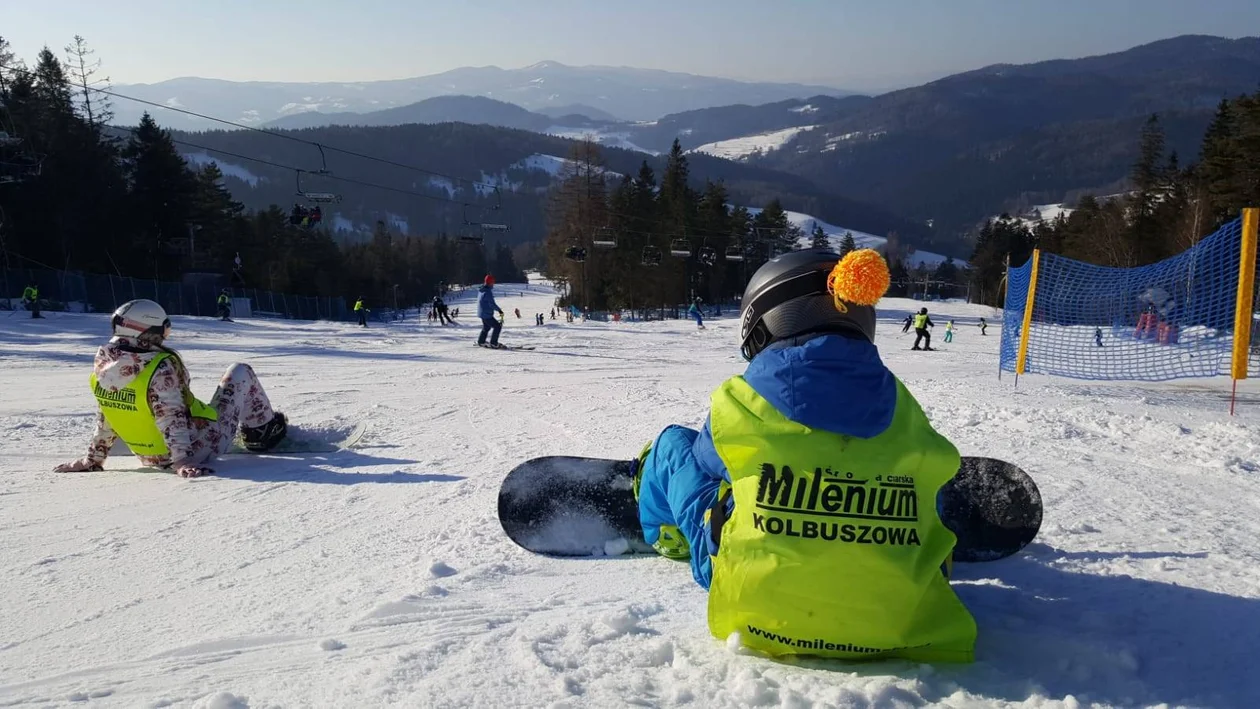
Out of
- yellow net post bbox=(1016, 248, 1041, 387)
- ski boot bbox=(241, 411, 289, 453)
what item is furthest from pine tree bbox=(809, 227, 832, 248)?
ski boot bbox=(241, 411, 289, 453)

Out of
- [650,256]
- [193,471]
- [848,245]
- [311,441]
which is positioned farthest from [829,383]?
[848,245]

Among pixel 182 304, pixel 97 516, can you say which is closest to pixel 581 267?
pixel 182 304

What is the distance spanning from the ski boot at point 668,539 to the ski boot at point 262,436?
393cm

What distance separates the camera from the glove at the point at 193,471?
4.94 metres

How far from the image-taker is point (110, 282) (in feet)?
113

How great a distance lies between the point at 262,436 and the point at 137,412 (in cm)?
99

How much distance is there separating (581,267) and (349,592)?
5179cm

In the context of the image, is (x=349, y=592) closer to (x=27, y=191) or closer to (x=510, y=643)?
(x=510, y=643)

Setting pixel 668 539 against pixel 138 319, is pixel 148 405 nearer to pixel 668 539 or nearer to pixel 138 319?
pixel 138 319

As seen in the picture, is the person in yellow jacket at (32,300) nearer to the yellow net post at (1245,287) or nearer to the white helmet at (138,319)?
the white helmet at (138,319)

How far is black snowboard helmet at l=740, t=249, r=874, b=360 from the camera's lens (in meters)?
2.28

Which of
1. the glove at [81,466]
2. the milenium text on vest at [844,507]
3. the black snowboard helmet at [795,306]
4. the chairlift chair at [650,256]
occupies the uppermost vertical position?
the chairlift chair at [650,256]

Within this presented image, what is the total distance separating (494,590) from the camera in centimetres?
287

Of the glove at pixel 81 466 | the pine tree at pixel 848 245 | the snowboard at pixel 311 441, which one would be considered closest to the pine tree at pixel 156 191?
the pine tree at pixel 848 245
